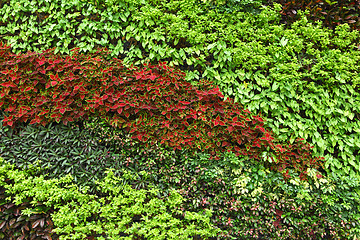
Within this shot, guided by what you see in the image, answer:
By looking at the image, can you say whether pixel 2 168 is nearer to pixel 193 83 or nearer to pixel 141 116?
pixel 141 116

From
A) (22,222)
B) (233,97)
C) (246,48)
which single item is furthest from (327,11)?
(22,222)

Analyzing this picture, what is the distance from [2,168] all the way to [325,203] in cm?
399

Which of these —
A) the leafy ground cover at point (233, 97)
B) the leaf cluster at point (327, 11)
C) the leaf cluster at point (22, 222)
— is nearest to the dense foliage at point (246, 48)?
the leafy ground cover at point (233, 97)

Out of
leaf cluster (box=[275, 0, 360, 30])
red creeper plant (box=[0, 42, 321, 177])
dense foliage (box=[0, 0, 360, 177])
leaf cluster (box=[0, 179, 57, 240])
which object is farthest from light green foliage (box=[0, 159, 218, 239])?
leaf cluster (box=[275, 0, 360, 30])

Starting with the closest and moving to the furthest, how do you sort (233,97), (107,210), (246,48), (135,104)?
(107,210) → (135,104) → (246,48) → (233,97)

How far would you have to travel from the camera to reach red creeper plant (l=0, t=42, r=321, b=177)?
3080 mm

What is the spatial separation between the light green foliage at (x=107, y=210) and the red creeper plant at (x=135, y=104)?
29.1 inches

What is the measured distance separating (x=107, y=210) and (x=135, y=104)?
1329 mm

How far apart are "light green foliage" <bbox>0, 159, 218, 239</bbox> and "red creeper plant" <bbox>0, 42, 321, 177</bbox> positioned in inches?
29.1

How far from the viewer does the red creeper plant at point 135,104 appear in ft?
10.1

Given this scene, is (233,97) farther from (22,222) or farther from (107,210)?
(22,222)

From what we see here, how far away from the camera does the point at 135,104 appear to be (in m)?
3.06

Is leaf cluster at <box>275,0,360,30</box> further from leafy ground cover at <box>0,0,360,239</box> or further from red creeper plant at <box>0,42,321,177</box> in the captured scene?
red creeper plant at <box>0,42,321,177</box>

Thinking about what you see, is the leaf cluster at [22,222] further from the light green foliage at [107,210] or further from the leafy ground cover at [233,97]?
the leafy ground cover at [233,97]
